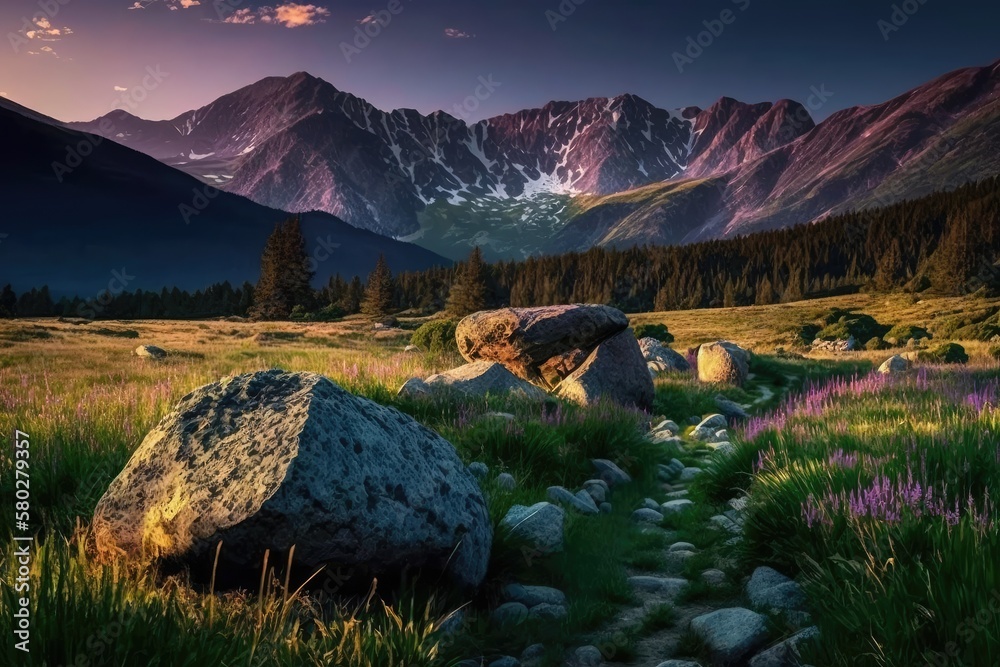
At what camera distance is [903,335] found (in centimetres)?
4647

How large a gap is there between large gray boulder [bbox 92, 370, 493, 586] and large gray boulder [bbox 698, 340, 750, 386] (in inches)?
675

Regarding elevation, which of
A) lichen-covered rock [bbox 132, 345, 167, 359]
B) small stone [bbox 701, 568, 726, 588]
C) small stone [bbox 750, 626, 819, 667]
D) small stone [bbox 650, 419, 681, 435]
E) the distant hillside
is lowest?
lichen-covered rock [bbox 132, 345, 167, 359]

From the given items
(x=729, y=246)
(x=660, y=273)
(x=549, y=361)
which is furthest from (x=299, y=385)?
(x=729, y=246)

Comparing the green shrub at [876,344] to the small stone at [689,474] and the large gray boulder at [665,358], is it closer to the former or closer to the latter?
the large gray boulder at [665,358]

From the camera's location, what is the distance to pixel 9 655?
231 centimetres

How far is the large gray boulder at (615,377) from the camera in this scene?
14.4m

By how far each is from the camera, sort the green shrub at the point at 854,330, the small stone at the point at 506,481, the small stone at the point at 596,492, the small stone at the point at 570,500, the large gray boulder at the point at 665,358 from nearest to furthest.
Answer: the small stone at the point at 506,481, the small stone at the point at 570,500, the small stone at the point at 596,492, the large gray boulder at the point at 665,358, the green shrub at the point at 854,330

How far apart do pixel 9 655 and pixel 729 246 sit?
6573 inches

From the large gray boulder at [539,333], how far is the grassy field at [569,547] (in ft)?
17.6

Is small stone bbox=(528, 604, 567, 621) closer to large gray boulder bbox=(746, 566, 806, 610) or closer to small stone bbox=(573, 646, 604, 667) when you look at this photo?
small stone bbox=(573, 646, 604, 667)

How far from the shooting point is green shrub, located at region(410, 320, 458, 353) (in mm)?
26156

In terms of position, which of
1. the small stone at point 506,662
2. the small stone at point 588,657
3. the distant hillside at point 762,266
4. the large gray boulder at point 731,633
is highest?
the distant hillside at point 762,266

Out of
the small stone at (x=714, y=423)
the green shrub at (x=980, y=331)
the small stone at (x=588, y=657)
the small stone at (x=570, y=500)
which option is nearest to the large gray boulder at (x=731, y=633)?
the small stone at (x=588, y=657)

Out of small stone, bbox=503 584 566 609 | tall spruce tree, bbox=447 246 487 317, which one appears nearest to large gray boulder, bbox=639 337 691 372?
small stone, bbox=503 584 566 609
